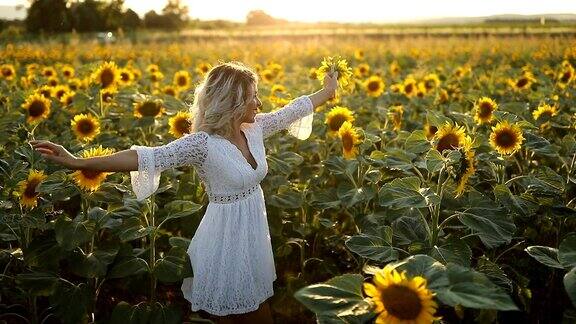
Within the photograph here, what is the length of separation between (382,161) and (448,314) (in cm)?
88

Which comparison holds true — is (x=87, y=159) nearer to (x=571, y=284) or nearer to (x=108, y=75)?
(x=571, y=284)

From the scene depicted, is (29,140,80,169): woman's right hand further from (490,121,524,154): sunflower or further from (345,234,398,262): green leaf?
(490,121,524,154): sunflower

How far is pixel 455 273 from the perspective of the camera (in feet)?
4.92

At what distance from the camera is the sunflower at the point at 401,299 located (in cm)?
144

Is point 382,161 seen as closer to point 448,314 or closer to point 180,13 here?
point 448,314

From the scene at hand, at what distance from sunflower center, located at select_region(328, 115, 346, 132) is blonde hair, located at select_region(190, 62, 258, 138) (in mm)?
1354

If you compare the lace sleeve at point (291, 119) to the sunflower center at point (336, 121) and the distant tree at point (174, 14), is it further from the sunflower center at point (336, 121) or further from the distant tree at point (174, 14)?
the distant tree at point (174, 14)

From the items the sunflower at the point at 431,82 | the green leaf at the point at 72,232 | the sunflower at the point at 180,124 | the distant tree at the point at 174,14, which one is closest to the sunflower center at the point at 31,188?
the green leaf at the point at 72,232

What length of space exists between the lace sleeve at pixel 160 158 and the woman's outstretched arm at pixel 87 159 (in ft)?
0.12

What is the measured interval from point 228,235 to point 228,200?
15cm

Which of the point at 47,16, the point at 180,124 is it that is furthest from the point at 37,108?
the point at 47,16

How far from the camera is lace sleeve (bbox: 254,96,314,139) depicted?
293 cm

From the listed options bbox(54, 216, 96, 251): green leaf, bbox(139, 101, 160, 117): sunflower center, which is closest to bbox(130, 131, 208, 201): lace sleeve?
bbox(54, 216, 96, 251): green leaf

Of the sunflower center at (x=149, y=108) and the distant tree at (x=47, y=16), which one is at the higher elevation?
the distant tree at (x=47, y=16)
